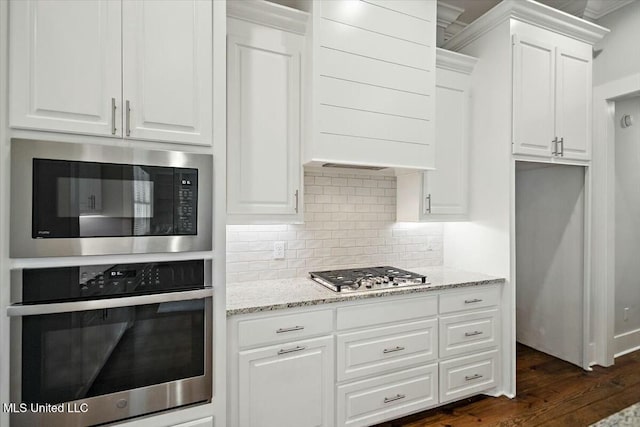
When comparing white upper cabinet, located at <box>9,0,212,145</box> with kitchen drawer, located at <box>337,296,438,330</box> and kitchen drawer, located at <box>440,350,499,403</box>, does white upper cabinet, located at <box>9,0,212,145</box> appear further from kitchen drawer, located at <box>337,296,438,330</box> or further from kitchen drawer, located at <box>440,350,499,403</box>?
kitchen drawer, located at <box>440,350,499,403</box>

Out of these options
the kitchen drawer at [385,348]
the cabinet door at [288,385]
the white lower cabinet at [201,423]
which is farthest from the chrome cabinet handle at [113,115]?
the kitchen drawer at [385,348]

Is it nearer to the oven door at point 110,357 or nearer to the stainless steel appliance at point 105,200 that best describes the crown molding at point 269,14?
the stainless steel appliance at point 105,200

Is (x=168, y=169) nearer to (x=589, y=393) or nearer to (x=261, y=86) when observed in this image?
(x=261, y=86)

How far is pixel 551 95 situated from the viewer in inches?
108

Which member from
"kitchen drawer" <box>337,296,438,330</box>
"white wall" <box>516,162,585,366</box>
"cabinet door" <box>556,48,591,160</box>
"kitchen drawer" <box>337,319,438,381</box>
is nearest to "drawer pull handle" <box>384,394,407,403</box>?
"kitchen drawer" <box>337,319,438,381</box>

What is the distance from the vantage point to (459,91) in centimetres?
285

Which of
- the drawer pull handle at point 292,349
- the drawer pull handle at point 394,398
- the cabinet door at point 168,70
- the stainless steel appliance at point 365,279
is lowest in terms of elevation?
the drawer pull handle at point 394,398

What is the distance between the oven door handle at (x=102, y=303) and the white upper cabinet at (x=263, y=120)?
1.97ft

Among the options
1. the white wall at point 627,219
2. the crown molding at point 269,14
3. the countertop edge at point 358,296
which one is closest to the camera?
the countertop edge at point 358,296

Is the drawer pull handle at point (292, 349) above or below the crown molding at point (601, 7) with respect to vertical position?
below

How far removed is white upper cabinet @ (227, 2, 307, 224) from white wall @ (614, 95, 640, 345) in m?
3.34

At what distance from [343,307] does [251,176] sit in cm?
100

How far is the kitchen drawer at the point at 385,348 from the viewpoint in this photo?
6.91 ft

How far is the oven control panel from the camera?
138 centimetres
